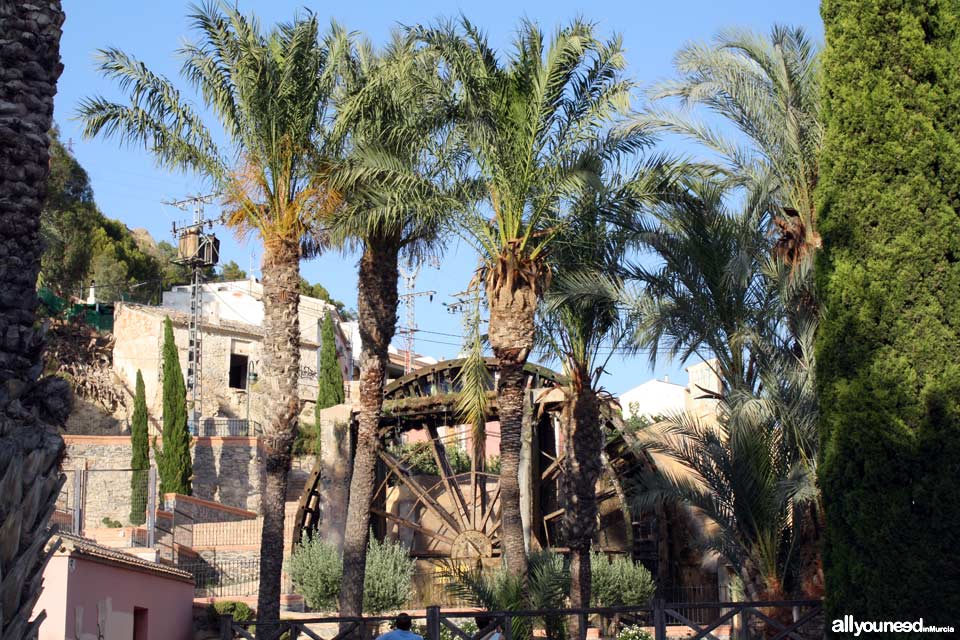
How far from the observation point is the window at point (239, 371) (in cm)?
4366

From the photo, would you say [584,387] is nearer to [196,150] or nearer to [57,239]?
[196,150]

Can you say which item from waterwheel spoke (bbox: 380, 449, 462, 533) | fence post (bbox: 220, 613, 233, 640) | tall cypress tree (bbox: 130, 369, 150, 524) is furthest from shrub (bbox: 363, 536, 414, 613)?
tall cypress tree (bbox: 130, 369, 150, 524)

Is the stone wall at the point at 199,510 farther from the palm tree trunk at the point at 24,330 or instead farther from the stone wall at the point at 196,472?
the palm tree trunk at the point at 24,330

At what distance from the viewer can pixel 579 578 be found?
677 inches

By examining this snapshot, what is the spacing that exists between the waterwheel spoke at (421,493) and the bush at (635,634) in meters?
7.16

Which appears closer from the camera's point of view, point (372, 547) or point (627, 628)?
point (627, 628)

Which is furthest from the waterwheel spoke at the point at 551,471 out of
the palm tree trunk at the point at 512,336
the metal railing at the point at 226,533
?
the palm tree trunk at the point at 512,336

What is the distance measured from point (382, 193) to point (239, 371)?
2976cm

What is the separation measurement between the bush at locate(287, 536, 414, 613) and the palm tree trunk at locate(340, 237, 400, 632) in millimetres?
5430

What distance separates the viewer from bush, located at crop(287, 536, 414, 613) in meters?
22.2

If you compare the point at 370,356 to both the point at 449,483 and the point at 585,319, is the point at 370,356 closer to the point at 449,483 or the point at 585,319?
the point at 585,319

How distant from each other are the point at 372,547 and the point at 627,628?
5637 mm

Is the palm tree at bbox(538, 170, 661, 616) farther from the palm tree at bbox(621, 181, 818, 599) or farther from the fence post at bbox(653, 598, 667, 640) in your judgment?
the fence post at bbox(653, 598, 667, 640)

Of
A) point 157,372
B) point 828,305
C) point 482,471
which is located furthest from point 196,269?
point 828,305
